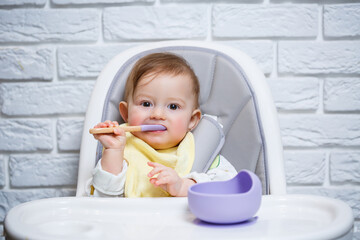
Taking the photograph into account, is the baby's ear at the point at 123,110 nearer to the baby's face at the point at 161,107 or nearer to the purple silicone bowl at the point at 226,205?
the baby's face at the point at 161,107

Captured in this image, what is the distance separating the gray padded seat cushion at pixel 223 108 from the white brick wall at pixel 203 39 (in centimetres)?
21

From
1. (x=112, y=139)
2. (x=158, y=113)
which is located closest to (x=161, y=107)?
(x=158, y=113)

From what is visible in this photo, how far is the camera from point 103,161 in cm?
74

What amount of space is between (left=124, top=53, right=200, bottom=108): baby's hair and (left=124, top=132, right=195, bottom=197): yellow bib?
12 cm

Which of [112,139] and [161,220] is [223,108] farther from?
[161,220]

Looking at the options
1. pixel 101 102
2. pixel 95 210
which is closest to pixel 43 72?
pixel 101 102

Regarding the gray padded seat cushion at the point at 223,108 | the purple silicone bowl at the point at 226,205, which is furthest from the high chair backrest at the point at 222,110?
the purple silicone bowl at the point at 226,205

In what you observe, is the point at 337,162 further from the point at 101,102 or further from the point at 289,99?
the point at 101,102

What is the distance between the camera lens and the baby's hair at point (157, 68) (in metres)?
0.85

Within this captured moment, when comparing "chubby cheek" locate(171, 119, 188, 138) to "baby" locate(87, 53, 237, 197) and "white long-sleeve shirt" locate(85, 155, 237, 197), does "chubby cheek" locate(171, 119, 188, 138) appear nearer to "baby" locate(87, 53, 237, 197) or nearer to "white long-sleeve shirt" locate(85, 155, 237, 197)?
"baby" locate(87, 53, 237, 197)

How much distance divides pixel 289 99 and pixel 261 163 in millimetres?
375

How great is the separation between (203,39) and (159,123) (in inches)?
14.9

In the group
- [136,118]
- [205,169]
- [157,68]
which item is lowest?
[205,169]

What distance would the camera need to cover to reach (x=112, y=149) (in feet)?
2.42
